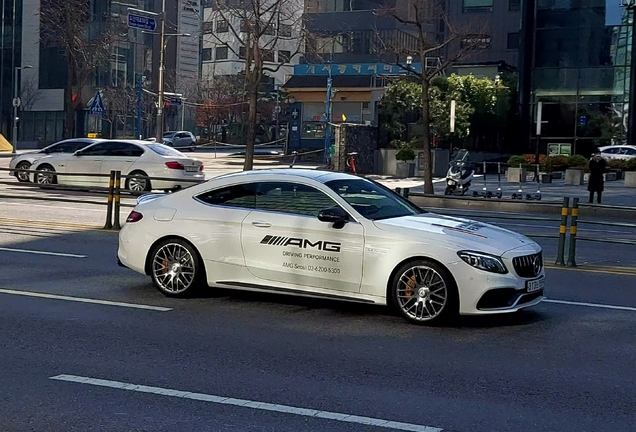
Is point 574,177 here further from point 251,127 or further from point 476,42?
point 251,127

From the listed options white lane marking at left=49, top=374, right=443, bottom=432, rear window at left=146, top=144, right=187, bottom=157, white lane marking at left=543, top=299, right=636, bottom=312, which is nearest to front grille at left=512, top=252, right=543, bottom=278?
white lane marking at left=543, top=299, right=636, bottom=312

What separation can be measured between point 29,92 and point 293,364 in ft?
251

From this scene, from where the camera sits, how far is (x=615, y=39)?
167ft

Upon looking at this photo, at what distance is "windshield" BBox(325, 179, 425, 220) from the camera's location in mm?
10344

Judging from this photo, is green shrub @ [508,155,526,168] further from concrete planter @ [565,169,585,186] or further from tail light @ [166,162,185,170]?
tail light @ [166,162,185,170]

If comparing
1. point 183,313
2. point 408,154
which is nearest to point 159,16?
point 408,154

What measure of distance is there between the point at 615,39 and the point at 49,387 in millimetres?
48190

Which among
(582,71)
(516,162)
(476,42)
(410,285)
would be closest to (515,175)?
(516,162)

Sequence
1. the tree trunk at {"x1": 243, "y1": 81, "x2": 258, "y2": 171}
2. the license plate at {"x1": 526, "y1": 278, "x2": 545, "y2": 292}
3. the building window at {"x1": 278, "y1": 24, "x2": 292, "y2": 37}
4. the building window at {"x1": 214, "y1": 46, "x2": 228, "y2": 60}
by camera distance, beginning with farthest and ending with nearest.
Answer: the building window at {"x1": 214, "y1": 46, "x2": 228, "y2": 60}
the building window at {"x1": 278, "y1": 24, "x2": 292, "y2": 37}
the tree trunk at {"x1": 243, "y1": 81, "x2": 258, "y2": 171}
the license plate at {"x1": 526, "y1": 278, "x2": 545, "y2": 292}

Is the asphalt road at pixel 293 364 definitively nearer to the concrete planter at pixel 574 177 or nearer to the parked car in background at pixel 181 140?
the concrete planter at pixel 574 177

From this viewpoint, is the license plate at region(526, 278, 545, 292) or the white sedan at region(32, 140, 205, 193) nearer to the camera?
the license plate at region(526, 278, 545, 292)

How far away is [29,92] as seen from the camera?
80062 mm

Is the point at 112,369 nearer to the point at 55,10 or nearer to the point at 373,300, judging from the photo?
the point at 373,300

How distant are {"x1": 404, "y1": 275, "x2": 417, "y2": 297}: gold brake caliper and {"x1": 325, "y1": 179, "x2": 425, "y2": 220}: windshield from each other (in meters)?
0.82
